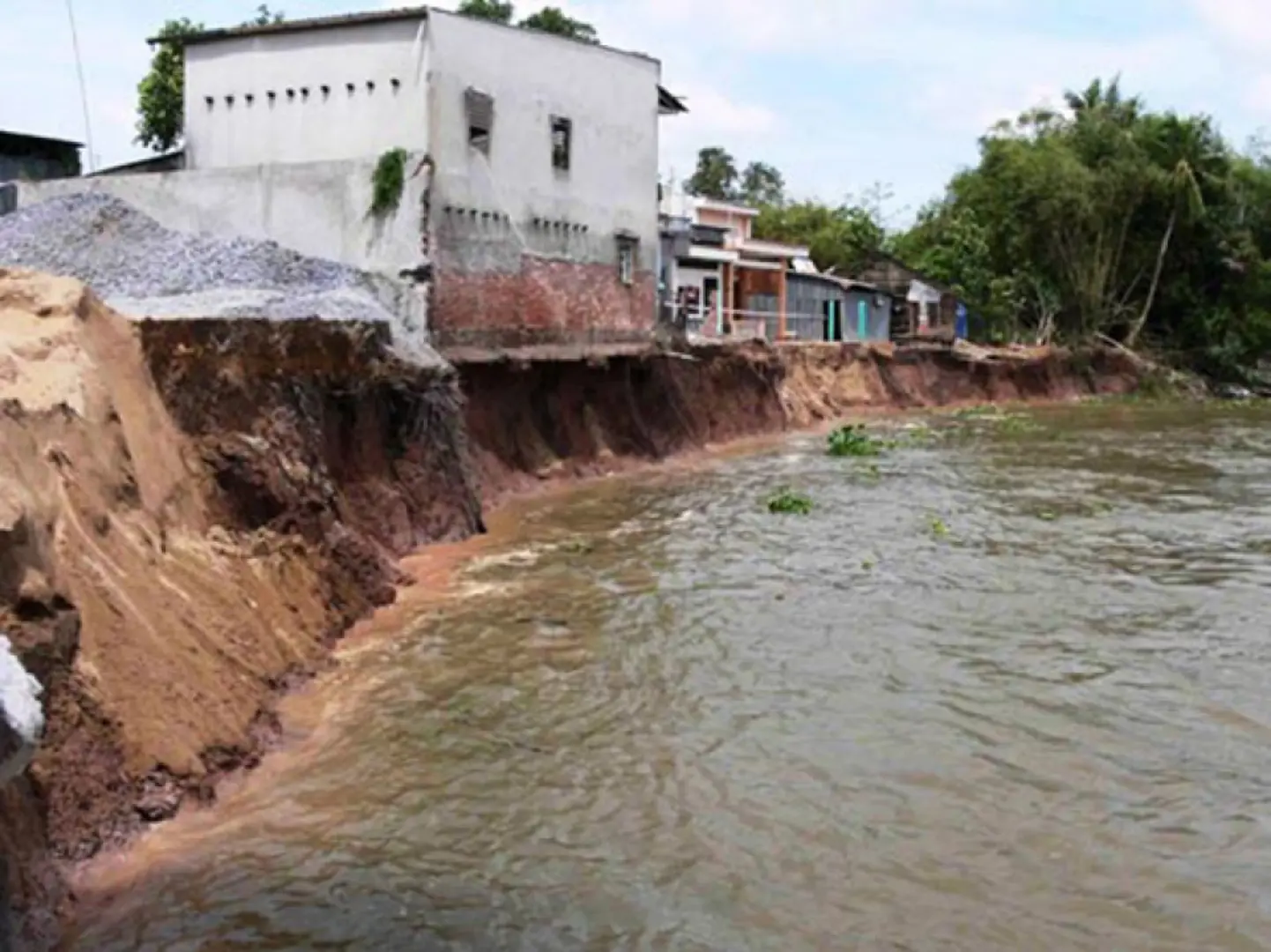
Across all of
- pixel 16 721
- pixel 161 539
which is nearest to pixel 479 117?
pixel 161 539

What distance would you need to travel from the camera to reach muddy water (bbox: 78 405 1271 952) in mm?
7051

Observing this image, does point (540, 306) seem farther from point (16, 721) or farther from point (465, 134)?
point (16, 721)

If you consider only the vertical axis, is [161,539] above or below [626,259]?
below

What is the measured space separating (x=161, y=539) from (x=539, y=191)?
17743 millimetres

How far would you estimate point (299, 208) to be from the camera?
933 inches

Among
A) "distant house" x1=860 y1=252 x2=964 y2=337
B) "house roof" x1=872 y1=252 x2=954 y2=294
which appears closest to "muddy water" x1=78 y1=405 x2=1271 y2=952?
"distant house" x1=860 y1=252 x2=964 y2=337

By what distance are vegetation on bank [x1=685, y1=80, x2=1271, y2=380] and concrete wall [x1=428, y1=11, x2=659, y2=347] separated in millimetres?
30959

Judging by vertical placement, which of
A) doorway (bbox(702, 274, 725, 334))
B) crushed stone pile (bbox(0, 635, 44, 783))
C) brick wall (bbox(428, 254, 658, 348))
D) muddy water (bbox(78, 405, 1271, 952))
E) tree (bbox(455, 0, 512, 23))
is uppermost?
tree (bbox(455, 0, 512, 23))

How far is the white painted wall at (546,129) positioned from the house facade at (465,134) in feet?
0.12

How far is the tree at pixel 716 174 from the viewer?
269ft

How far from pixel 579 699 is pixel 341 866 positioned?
350 cm

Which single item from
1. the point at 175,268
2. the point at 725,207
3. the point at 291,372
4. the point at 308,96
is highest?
the point at 725,207

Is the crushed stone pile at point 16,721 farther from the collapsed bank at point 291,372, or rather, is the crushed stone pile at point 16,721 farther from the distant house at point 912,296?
the distant house at point 912,296

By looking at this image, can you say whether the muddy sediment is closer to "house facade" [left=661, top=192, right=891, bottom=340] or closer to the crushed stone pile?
the crushed stone pile
